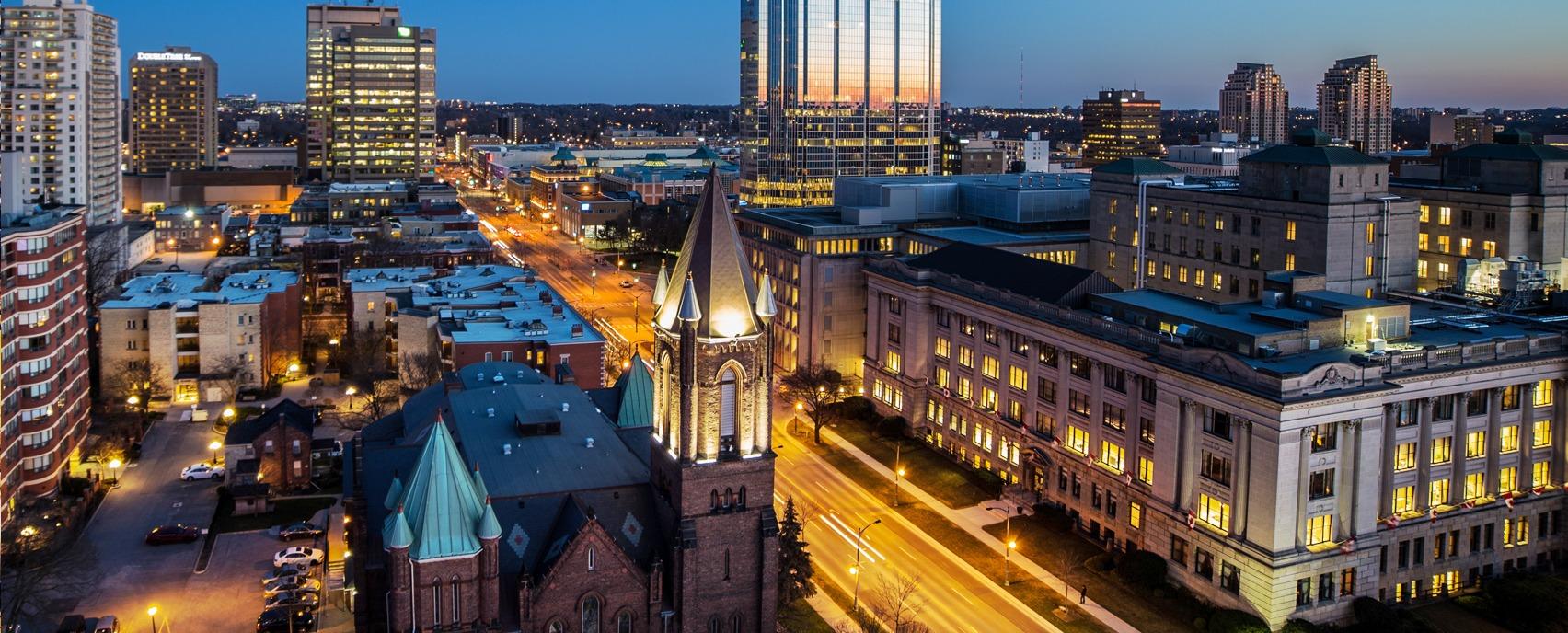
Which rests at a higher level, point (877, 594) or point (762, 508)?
point (762, 508)

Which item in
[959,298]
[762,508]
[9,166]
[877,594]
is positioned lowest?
[877,594]

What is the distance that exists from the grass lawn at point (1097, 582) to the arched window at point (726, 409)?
92.6ft

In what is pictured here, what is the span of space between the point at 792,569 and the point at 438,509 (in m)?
24.9

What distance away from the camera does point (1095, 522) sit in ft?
301

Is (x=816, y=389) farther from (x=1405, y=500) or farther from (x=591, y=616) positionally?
(x=591, y=616)

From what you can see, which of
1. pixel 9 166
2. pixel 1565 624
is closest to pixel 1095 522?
pixel 1565 624

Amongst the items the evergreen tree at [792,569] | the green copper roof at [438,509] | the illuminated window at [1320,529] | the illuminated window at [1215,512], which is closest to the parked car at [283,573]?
the green copper roof at [438,509]

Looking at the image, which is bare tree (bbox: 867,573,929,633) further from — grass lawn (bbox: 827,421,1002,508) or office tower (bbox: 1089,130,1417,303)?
office tower (bbox: 1089,130,1417,303)

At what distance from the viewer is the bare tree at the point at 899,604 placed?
7394 cm

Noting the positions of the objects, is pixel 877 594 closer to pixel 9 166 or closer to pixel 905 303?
pixel 905 303

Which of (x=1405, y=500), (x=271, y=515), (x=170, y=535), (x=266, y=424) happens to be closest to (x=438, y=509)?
(x=170, y=535)

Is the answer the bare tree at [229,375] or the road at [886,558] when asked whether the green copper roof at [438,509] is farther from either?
the bare tree at [229,375]

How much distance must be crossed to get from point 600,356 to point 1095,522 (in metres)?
48.8

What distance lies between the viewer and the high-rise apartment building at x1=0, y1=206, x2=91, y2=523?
9256 cm
